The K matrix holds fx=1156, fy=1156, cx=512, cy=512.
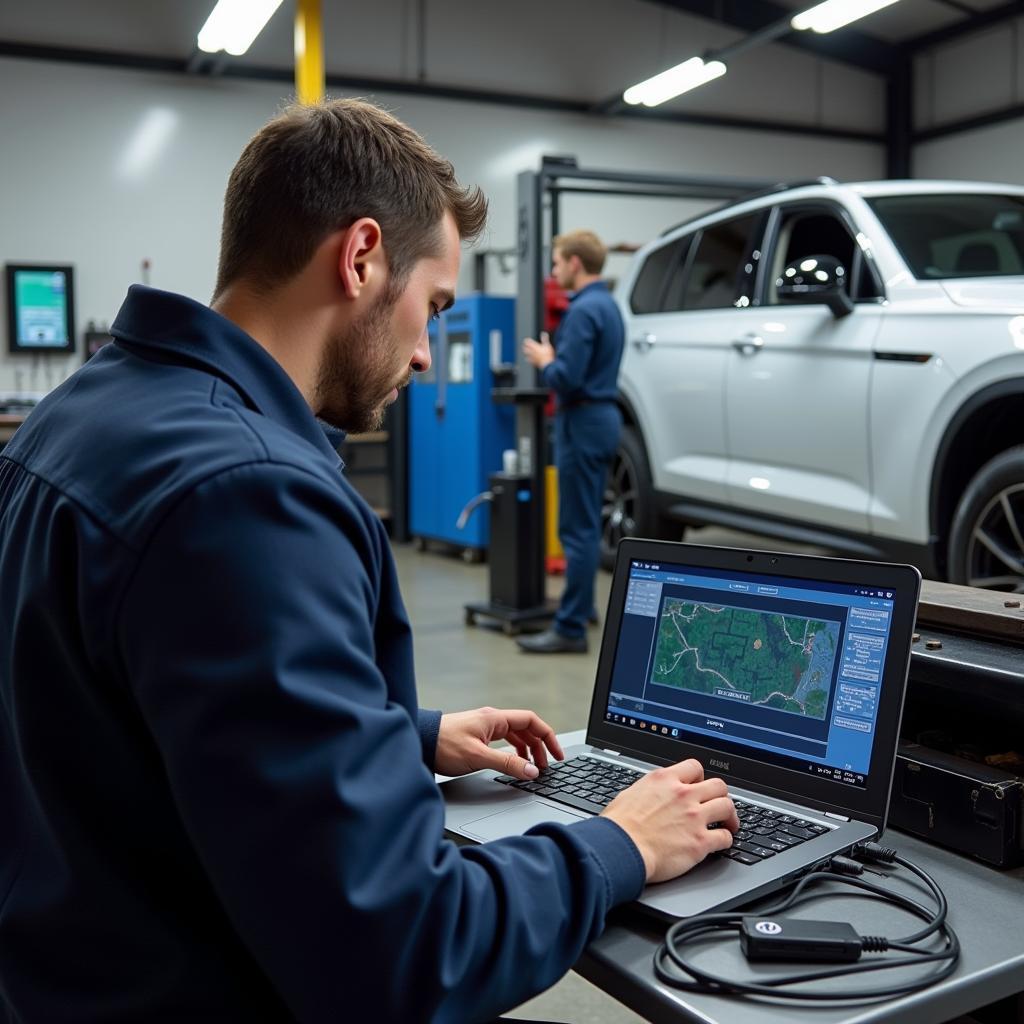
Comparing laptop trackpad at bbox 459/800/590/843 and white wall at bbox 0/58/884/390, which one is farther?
white wall at bbox 0/58/884/390

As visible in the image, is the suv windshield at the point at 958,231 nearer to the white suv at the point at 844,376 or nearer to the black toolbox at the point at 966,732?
the white suv at the point at 844,376

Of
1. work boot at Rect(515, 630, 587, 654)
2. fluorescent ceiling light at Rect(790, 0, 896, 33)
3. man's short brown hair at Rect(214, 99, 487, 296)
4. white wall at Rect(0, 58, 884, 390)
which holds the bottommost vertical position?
work boot at Rect(515, 630, 587, 654)

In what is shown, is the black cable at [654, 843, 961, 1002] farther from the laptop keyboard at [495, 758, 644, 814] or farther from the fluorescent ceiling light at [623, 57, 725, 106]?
the fluorescent ceiling light at [623, 57, 725, 106]

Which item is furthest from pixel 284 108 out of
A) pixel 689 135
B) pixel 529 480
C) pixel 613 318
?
pixel 689 135

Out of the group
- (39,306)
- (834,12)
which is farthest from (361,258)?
(39,306)

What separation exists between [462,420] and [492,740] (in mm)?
6098

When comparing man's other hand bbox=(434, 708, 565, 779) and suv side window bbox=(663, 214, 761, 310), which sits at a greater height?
suv side window bbox=(663, 214, 761, 310)

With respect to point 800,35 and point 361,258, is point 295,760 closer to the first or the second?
point 361,258

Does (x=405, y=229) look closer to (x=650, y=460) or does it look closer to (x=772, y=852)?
(x=772, y=852)

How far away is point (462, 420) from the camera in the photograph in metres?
7.29

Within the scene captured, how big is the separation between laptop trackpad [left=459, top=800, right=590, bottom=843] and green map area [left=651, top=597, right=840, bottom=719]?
199 mm

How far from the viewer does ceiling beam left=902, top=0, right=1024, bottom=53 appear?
33.2 ft

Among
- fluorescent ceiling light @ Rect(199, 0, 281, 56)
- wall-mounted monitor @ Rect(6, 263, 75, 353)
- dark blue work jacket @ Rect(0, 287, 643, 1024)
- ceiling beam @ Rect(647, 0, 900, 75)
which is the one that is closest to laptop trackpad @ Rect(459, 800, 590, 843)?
dark blue work jacket @ Rect(0, 287, 643, 1024)

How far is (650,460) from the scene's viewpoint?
5.44m
